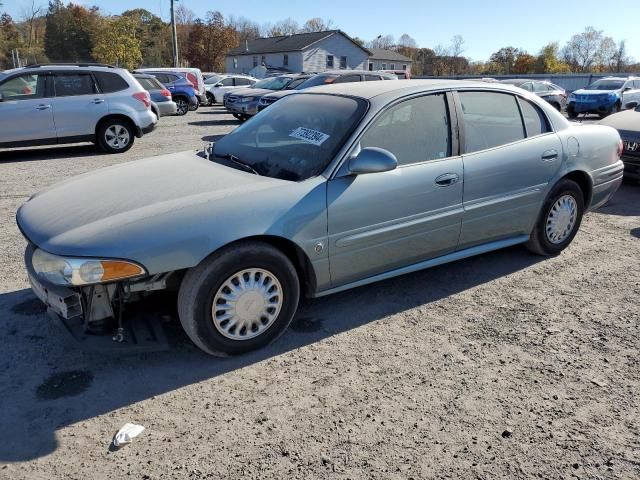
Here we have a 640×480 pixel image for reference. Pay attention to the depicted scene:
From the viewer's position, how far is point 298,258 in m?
3.46

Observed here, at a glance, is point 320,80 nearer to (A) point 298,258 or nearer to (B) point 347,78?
(B) point 347,78

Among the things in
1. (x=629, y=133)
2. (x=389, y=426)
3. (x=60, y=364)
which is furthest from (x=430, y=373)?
(x=629, y=133)

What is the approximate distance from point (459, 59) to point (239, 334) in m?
90.9

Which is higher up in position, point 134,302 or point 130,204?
point 130,204

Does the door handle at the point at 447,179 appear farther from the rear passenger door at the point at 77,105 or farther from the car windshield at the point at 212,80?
the car windshield at the point at 212,80

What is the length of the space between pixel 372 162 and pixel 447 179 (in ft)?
2.66

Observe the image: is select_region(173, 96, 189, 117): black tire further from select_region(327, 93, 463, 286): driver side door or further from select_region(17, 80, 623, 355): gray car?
select_region(327, 93, 463, 286): driver side door

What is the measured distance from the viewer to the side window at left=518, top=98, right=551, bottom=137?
181 inches

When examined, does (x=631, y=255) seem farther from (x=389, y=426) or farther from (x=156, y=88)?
(x=156, y=88)

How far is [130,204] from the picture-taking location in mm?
3180

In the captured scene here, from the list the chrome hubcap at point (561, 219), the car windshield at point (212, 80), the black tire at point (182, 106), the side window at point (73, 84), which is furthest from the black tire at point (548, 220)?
the car windshield at point (212, 80)

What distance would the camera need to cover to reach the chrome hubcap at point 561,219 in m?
4.82

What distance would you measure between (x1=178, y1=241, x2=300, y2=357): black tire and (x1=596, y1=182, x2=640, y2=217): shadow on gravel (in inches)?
208

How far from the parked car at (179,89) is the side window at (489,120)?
16802mm
